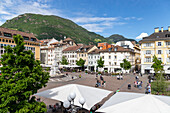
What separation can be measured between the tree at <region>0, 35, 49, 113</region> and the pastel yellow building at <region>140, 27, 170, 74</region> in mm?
35557

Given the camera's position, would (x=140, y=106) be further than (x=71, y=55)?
No

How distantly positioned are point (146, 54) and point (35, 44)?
44.3m

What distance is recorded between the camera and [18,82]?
674 cm

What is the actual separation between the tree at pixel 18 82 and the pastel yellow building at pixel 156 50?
3556 cm

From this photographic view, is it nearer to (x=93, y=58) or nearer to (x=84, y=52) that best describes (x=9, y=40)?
(x=84, y=52)

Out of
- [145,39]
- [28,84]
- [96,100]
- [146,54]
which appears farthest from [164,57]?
[28,84]

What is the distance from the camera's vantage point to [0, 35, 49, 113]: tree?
21.5 ft

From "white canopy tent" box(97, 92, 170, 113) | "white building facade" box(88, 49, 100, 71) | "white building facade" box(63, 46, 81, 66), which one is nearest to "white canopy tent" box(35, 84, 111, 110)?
"white canopy tent" box(97, 92, 170, 113)

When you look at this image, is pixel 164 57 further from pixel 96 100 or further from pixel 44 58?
pixel 44 58

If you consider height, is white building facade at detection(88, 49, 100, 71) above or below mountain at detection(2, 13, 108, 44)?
below

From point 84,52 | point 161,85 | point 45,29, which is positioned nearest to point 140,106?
point 161,85

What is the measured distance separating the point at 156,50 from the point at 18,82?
38.9 metres

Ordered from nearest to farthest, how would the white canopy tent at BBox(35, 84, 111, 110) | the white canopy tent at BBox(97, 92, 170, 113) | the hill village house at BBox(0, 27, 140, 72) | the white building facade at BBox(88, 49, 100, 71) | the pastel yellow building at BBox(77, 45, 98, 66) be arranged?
the white canopy tent at BBox(97, 92, 170, 113), the white canopy tent at BBox(35, 84, 111, 110), the hill village house at BBox(0, 27, 140, 72), the white building facade at BBox(88, 49, 100, 71), the pastel yellow building at BBox(77, 45, 98, 66)

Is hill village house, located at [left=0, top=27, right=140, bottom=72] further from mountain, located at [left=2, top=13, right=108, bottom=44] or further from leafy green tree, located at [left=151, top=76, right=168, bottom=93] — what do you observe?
mountain, located at [left=2, top=13, right=108, bottom=44]
